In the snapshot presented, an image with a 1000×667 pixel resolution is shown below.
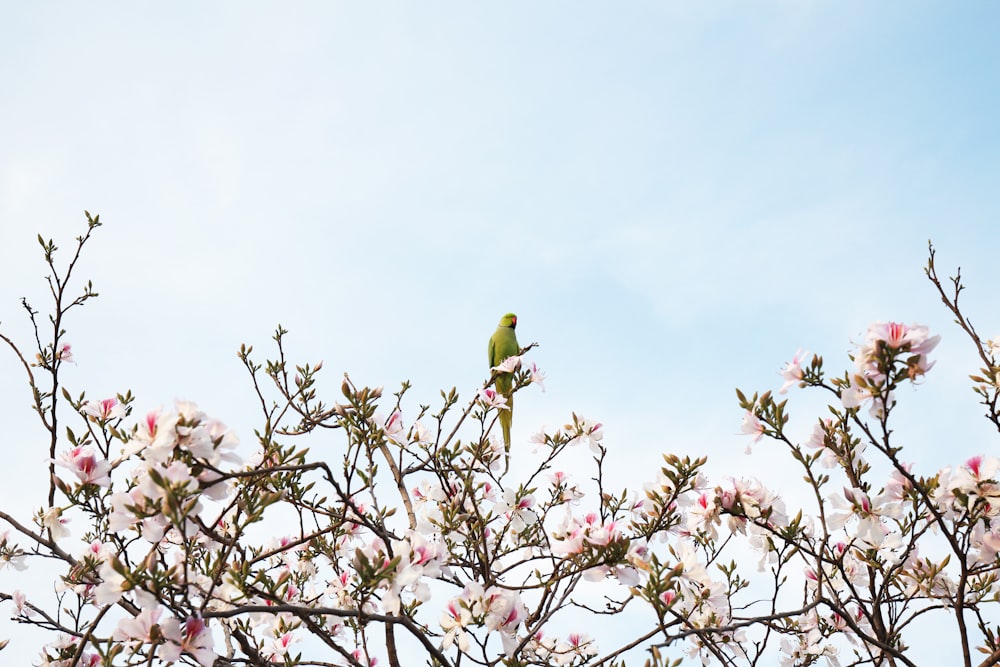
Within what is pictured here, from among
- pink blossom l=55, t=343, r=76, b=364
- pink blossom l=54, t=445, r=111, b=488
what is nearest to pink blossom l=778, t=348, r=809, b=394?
pink blossom l=54, t=445, r=111, b=488

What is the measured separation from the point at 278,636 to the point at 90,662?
28.0 inches

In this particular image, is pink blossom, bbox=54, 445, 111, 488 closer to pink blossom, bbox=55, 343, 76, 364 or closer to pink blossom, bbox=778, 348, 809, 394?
pink blossom, bbox=55, 343, 76, 364

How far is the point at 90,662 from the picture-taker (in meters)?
2.55

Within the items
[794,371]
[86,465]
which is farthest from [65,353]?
[794,371]

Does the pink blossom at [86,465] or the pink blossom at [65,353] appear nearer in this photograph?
the pink blossom at [86,465]

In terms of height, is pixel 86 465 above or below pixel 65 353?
below

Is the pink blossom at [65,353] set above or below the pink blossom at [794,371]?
above

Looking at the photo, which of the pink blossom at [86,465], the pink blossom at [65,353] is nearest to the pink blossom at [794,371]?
the pink blossom at [86,465]

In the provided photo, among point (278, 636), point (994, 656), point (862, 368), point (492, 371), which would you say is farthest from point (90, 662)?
point (994, 656)

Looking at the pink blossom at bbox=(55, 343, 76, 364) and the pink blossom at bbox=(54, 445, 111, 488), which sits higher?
the pink blossom at bbox=(55, 343, 76, 364)

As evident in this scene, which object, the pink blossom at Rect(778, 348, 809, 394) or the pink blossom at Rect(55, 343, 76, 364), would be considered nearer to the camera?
the pink blossom at Rect(778, 348, 809, 394)

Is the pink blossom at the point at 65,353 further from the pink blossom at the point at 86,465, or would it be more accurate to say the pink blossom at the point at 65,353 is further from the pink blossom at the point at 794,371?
the pink blossom at the point at 794,371

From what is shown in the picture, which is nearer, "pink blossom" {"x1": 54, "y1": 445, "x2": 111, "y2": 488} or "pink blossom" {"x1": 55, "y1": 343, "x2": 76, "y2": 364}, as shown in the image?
"pink blossom" {"x1": 54, "y1": 445, "x2": 111, "y2": 488}

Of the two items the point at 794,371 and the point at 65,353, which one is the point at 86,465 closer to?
the point at 65,353
